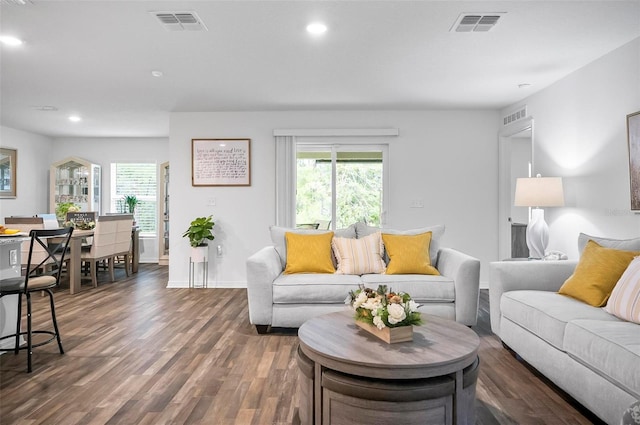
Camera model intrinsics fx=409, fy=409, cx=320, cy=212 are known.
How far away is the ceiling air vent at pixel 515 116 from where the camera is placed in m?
4.98

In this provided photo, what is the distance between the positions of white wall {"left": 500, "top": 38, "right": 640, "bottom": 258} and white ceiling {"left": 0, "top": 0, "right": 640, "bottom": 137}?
210mm

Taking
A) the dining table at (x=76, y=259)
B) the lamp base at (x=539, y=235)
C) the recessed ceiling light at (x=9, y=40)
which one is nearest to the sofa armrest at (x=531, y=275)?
the lamp base at (x=539, y=235)

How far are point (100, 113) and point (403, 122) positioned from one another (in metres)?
4.32

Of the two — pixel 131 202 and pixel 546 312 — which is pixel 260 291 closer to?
pixel 546 312

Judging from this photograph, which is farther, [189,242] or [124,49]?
[189,242]

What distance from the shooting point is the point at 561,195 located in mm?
3840

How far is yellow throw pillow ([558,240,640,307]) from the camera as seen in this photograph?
260cm

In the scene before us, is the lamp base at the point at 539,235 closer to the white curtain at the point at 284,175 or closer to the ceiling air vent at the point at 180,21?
the white curtain at the point at 284,175

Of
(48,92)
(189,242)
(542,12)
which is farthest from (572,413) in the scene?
(48,92)

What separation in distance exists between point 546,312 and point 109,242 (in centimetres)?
576

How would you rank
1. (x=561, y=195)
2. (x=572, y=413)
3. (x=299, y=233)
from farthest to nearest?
(x=299, y=233) < (x=561, y=195) < (x=572, y=413)

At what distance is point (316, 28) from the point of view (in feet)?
9.96

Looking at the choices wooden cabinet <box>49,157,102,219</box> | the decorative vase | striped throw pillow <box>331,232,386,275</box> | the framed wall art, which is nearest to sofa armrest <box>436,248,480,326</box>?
striped throw pillow <box>331,232,386,275</box>

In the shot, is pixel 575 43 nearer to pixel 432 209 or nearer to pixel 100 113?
pixel 432 209
